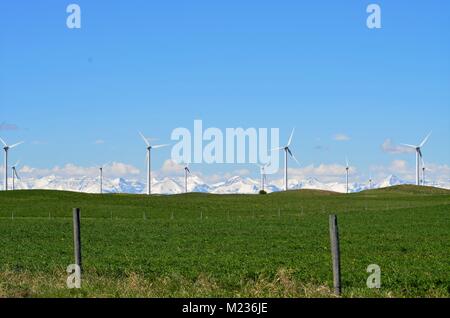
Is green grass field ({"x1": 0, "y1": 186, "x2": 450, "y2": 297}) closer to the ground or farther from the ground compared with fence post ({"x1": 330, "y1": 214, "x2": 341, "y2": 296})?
closer to the ground

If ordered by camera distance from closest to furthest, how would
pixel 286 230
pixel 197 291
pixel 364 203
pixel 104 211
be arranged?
pixel 197 291 → pixel 286 230 → pixel 104 211 → pixel 364 203

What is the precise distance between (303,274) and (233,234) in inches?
956

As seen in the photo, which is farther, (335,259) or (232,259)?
(232,259)

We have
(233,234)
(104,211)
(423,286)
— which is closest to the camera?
(423,286)

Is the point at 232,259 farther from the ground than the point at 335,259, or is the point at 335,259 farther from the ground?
the point at 335,259

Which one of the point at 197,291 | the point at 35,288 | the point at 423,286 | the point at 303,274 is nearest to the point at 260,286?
the point at 197,291

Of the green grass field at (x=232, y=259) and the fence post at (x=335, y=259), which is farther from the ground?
the fence post at (x=335, y=259)

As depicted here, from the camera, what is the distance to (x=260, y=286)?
14.8 meters

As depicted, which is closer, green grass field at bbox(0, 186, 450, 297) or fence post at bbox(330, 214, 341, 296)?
fence post at bbox(330, 214, 341, 296)

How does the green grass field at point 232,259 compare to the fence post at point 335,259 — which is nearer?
the fence post at point 335,259

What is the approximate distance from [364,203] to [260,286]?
101m

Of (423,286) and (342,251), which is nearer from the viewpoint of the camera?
(423,286)

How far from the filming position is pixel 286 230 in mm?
52031
